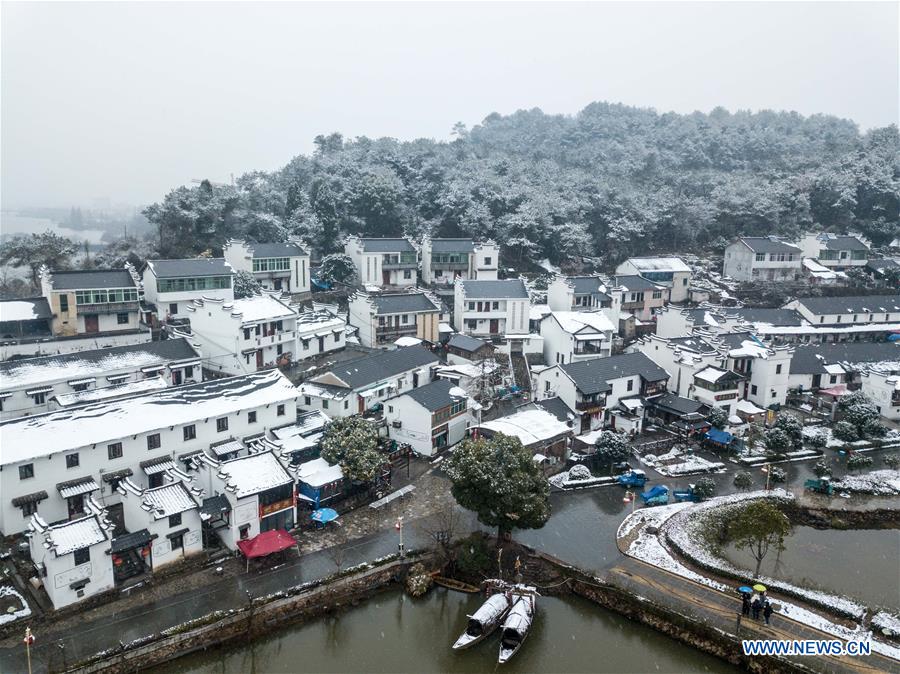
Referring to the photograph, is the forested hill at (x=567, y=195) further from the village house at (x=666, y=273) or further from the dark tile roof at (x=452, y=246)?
the village house at (x=666, y=273)

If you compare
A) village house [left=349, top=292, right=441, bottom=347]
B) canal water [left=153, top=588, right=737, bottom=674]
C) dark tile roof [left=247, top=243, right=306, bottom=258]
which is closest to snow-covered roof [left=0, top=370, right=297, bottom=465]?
canal water [left=153, top=588, right=737, bottom=674]

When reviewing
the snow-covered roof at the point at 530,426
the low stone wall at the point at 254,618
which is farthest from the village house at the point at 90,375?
the snow-covered roof at the point at 530,426

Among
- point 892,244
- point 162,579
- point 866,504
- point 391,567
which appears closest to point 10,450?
point 162,579

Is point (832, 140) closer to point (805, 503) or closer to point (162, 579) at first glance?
point (805, 503)

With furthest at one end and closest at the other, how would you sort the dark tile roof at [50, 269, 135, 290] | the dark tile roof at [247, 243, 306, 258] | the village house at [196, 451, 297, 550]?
the dark tile roof at [247, 243, 306, 258]
the dark tile roof at [50, 269, 135, 290]
the village house at [196, 451, 297, 550]

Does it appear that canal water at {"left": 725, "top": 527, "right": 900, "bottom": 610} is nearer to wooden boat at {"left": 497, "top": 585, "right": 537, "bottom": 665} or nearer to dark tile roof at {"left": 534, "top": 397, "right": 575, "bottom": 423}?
wooden boat at {"left": 497, "top": 585, "right": 537, "bottom": 665}

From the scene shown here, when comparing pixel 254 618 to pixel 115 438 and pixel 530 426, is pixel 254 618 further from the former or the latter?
pixel 530 426
